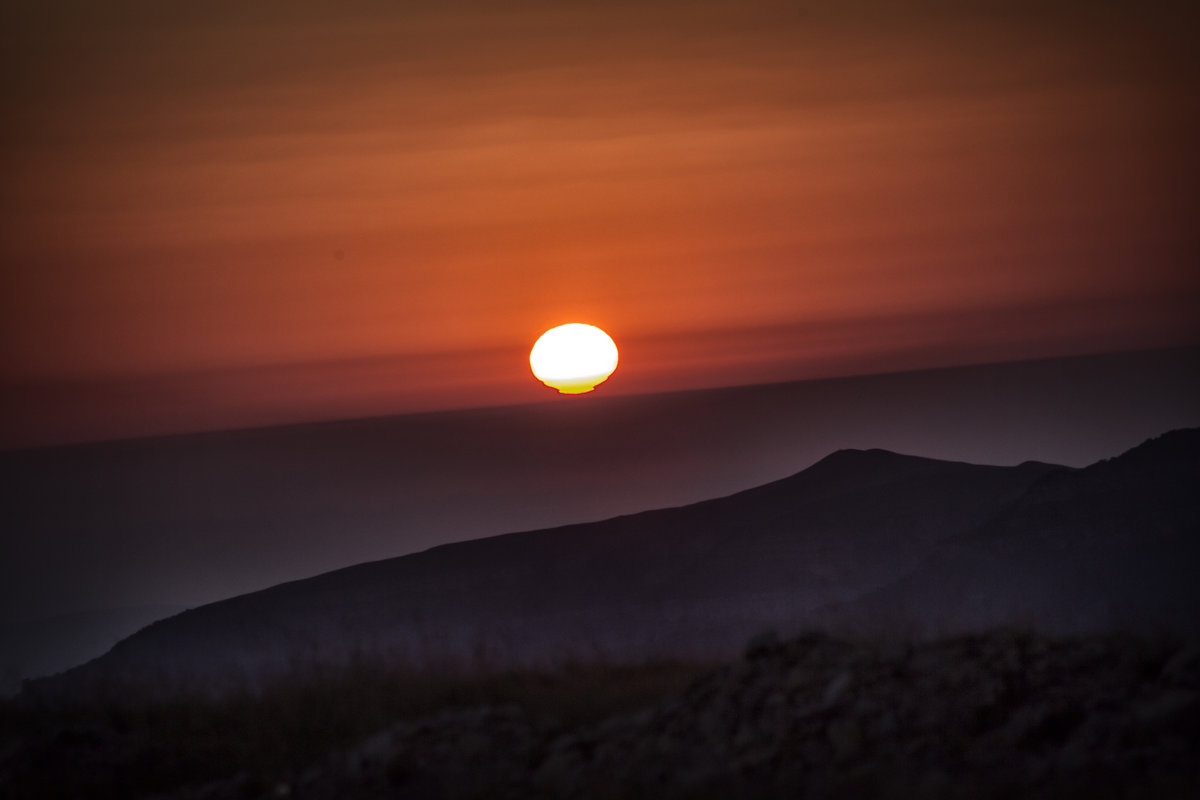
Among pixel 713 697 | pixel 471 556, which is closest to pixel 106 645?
pixel 471 556

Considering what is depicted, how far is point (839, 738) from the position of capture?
7441mm

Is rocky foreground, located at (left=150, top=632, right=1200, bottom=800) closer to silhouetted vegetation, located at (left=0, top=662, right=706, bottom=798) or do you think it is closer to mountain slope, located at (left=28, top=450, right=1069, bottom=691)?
silhouetted vegetation, located at (left=0, top=662, right=706, bottom=798)

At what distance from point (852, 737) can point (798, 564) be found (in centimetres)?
8008

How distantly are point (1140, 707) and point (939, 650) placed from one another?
4.54 feet

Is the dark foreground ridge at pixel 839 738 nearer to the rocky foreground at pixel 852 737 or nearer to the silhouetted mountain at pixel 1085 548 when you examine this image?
the rocky foreground at pixel 852 737

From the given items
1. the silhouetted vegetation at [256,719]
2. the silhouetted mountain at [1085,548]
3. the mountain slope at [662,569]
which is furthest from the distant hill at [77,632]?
the silhouetted vegetation at [256,719]

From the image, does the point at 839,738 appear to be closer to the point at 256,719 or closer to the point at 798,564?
the point at 256,719

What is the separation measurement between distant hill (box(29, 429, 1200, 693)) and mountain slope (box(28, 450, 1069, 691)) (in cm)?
20

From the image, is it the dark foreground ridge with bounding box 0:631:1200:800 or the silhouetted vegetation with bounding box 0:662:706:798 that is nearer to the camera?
the dark foreground ridge with bounding box 0:631:1200:800

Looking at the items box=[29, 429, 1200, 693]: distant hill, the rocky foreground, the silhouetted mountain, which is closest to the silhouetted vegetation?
the rocky foreground

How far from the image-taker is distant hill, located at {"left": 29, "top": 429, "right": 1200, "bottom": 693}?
64.1 meters

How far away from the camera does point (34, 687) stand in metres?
11.7

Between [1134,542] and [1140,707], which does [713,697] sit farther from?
[1134,542]

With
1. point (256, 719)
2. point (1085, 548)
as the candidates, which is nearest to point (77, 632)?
point (1085, 548)
